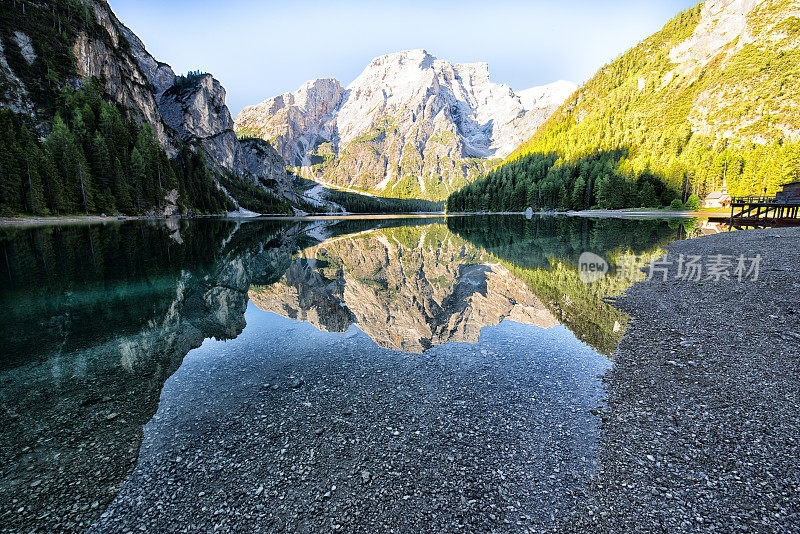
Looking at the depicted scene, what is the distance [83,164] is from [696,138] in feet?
723

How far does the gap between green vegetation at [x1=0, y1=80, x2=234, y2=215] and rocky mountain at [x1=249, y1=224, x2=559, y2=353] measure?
3174 inches

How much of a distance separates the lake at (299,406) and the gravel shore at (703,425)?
577 mm

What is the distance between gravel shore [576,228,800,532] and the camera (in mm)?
4709

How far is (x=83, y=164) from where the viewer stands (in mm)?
78250

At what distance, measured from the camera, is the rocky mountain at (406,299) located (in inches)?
530

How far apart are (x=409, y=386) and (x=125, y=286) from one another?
19371 millimetres

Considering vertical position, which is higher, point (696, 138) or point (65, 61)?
point (65, 61)

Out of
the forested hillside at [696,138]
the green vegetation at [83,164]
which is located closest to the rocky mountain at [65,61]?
the green vegetation at [83,164]

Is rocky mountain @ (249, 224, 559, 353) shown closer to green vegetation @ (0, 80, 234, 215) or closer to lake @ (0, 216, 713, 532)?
lake @ (0, 216, 713, 532)

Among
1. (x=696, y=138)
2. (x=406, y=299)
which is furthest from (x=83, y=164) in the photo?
(x=696, y=138)

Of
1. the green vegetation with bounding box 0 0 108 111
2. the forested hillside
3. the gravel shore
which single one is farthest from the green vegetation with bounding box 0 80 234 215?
the forested hillside

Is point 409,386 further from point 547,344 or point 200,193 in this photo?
point 200,193

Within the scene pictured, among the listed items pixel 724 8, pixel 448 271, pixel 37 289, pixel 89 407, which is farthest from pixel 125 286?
pixel 724 8

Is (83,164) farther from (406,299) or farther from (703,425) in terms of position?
(703,425)
